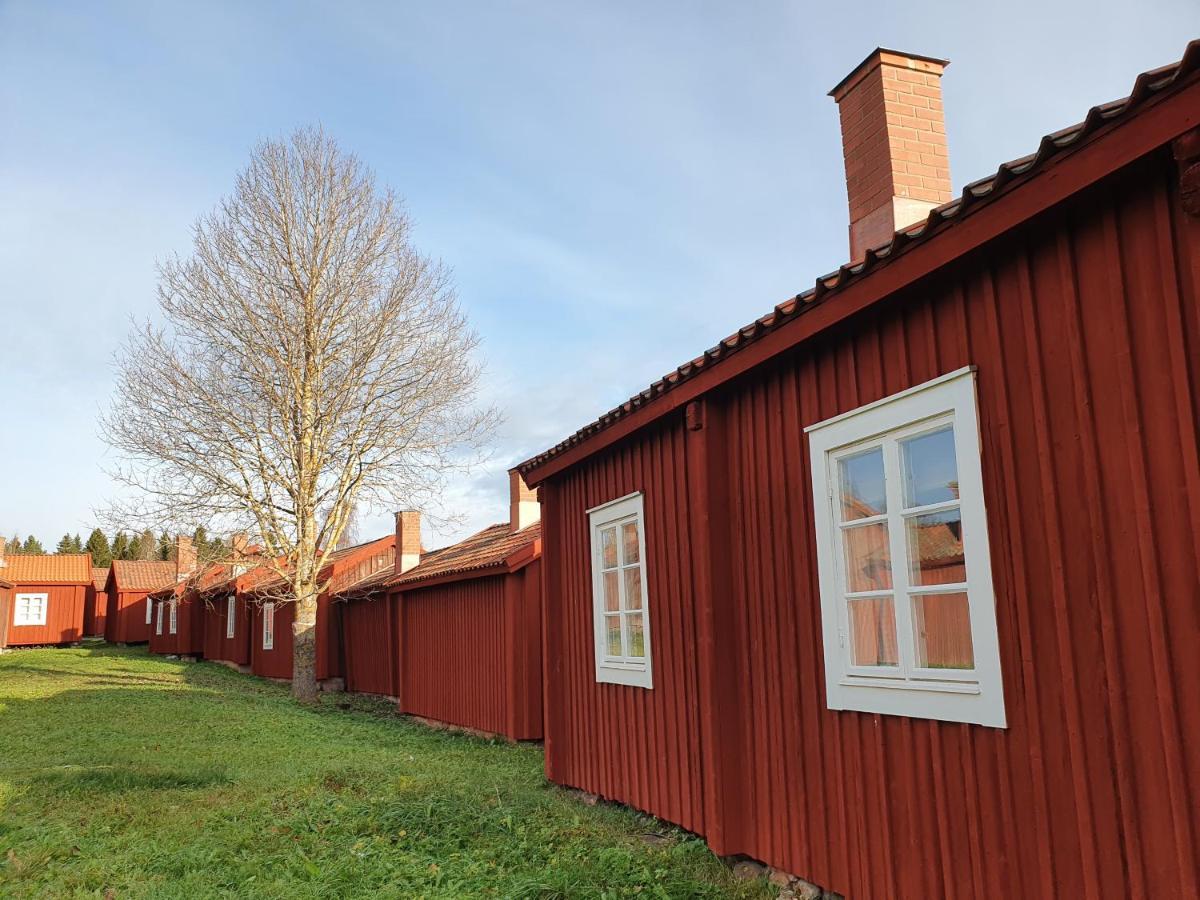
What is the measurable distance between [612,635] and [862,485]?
379 cm

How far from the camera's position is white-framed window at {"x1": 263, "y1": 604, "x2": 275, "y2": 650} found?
26342mm

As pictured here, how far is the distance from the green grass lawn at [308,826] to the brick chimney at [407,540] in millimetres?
8002

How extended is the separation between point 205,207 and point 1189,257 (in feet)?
70.1

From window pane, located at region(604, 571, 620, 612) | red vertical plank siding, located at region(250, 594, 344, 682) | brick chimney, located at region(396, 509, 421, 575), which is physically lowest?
red vertical plank siding, located at region(250, 594, 344, 682)

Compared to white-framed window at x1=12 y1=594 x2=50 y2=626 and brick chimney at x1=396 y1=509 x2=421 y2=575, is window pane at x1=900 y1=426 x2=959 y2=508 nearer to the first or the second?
brick chimney at x1=396 y1=509 x2=421 y2=575

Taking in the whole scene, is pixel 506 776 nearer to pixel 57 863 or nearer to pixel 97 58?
pixel 57 863

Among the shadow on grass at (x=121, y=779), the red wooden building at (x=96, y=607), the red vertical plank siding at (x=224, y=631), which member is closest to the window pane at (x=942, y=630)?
the shadow on grass at (x=121, y=779)

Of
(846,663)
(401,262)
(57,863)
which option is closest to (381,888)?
(57,863)

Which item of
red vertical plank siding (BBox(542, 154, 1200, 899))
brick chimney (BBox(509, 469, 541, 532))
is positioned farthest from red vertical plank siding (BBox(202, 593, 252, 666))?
red vertical plank siding (BBox(542, 154, 1200, 899))

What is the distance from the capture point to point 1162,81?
3.13m

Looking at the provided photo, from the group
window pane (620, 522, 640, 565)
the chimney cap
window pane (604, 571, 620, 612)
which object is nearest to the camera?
the chimney cap

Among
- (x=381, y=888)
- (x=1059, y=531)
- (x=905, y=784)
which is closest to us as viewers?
(x=1059, y=531)

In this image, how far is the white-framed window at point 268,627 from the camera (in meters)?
26.3

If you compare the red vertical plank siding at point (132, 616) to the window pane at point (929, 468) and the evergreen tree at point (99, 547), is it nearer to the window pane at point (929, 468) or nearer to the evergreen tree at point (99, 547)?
the evergreen tree at point (99, 547)
